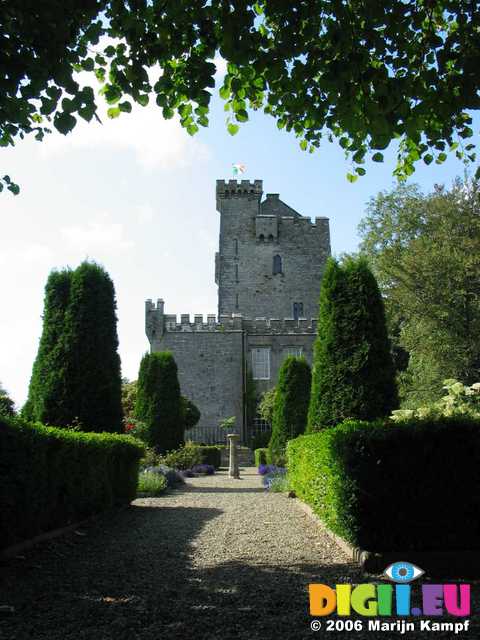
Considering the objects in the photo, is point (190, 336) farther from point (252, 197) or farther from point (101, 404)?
point (101, 404)

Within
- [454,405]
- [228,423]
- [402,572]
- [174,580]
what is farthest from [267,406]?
[174,580]

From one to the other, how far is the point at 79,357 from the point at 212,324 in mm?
23586

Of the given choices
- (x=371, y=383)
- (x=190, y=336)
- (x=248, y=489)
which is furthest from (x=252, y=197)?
(x=371, y=383)

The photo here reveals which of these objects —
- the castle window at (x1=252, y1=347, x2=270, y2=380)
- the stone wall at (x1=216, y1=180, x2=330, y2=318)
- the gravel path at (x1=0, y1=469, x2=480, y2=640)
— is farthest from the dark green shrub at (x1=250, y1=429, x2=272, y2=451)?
the gravel path at (x1=0, y1=469, x2=480, y2=640)

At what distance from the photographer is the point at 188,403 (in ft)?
99.3

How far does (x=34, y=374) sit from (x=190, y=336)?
23.3 meters

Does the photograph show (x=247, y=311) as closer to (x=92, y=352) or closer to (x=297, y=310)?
(x=297, y=310)

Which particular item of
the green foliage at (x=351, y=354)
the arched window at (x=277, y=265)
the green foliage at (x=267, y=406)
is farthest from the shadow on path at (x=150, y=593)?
the arched window at (x=277, y=265)

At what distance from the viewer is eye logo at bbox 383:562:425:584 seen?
199 inches

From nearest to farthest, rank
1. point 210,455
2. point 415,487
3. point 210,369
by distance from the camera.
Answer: point 415,487 < point 210,455 < point 210,369

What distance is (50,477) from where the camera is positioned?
659cm

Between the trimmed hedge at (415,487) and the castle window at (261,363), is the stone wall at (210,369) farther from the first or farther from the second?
the trimmed hedge at (415,487)

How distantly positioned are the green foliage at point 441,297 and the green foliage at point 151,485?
11562 mm

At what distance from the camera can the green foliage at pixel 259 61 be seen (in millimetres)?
4891
